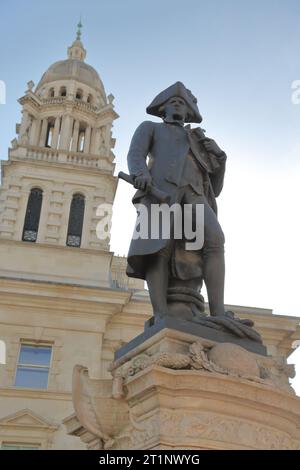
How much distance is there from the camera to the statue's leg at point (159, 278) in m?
5.29

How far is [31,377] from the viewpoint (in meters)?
23.1

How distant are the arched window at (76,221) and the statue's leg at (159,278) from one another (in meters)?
24.8

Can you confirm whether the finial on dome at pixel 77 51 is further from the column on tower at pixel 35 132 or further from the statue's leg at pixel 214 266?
the statue's leg at pixel 214 266

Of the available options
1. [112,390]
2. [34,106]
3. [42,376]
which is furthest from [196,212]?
[34,106]

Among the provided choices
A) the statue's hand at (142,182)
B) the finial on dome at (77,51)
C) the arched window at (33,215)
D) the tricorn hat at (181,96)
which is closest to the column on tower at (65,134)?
the arched window at (33,215)

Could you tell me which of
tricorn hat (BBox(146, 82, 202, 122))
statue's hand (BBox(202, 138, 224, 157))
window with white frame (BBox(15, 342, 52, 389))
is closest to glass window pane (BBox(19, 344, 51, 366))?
window with white frame (BBox(15, 342, 52, 389))

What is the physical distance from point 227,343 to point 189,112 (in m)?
3.05

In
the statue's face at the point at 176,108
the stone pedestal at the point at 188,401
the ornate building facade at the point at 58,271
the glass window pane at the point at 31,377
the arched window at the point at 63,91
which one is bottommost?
the stone pedestal at the point at 188,401

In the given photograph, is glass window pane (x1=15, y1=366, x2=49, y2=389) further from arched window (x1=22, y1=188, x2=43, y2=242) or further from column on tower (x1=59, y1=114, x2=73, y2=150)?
column on tower (x1=59, y1=114, x2=73, y2=150)

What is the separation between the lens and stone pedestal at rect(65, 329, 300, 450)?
13.5 ft

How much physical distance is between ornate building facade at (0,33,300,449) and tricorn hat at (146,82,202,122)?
12.4 m

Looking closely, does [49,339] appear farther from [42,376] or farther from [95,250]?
[95,250]

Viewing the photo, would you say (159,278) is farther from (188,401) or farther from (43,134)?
(43,134)

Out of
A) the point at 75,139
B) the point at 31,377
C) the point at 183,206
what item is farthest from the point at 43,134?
the point at 183,206
